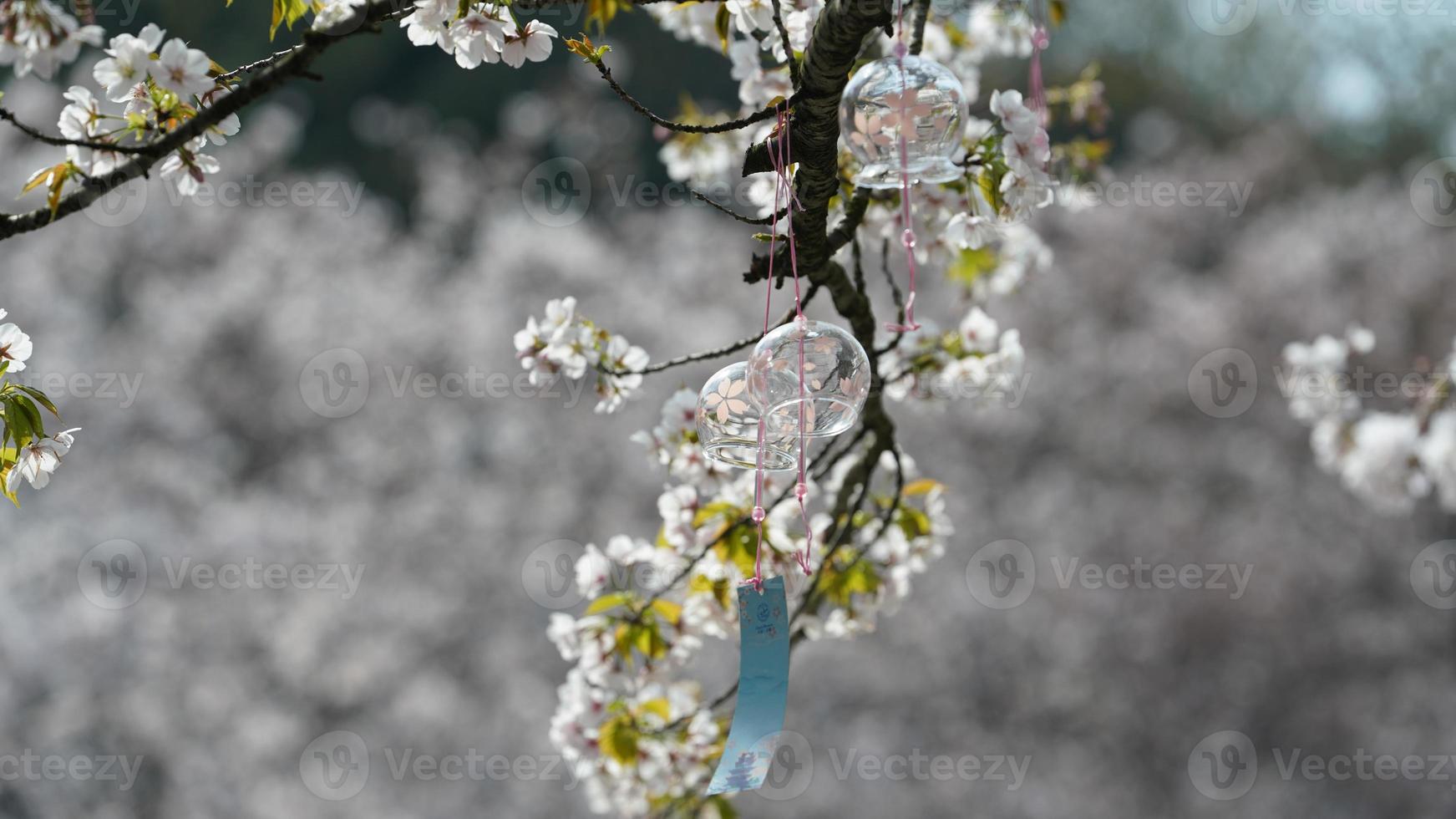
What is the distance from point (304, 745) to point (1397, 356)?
6.46 metres

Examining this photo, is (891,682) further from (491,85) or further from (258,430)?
(491,85)

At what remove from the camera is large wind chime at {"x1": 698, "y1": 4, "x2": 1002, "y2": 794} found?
1.14m

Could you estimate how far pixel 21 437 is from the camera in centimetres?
118

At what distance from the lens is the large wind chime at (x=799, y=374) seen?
114 cm

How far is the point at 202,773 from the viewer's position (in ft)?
17.4
